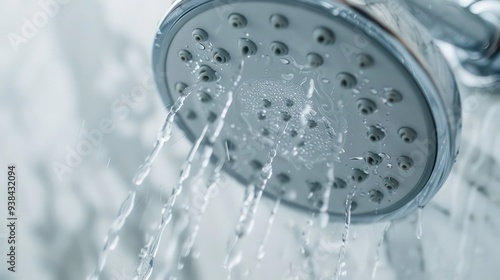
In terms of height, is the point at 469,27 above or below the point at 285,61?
above

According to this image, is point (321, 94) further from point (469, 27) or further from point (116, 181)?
point (116, 181)

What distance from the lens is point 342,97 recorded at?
20.6 inches

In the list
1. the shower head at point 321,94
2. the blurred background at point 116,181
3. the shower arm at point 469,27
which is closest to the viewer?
the shower head at point 321,94

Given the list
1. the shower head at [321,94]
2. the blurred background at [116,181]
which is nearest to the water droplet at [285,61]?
the shower head at [321,94]

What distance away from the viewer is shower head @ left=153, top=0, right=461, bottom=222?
472 mm

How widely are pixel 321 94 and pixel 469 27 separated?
0.81ft

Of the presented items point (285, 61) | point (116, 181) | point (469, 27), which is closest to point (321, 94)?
point (285, 61)

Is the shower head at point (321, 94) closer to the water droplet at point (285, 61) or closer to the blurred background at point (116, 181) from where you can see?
the water droplet at point (285, 61)

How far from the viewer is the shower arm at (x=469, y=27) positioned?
598mm

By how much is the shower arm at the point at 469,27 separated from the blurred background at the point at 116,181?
144mm

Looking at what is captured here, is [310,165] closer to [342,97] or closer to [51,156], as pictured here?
[342,97]

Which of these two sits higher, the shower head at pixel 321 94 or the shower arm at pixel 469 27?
the shower arm at pixel 469 27

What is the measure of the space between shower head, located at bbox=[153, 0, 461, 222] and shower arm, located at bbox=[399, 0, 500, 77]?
0.31 ft

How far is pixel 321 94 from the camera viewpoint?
538 millimetres
